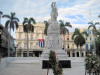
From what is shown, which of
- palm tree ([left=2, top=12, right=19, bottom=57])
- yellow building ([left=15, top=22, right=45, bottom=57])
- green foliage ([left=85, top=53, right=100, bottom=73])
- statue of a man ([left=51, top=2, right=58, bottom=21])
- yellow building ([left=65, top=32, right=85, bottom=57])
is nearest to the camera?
green foliage ([left=85, top=53, right=100, bottom=73])

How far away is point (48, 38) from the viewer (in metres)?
19.5

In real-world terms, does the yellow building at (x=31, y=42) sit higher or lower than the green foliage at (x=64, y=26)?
lower

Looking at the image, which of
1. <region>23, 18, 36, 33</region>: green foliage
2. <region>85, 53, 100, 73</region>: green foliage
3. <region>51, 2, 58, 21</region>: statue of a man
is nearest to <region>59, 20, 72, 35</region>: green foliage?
<region>23, 18, 36, 33</region>: green foliage

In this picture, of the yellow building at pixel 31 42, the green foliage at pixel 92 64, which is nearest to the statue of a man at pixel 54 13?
the green foliage at pixel 92 64

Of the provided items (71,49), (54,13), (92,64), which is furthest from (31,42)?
(92,64)

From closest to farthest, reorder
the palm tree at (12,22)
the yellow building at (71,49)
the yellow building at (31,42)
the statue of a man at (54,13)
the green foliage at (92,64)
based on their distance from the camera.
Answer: the green foliage at (92,64)
the statue of a man at (54,13)
the palm tree at (12,22)
the yellow building at (31,42)
the yellow building at (71,49)

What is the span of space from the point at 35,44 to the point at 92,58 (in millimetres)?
51809

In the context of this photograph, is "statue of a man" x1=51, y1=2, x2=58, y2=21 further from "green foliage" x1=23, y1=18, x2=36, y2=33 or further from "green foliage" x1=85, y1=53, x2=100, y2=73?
"green foliage" x1=23, y1=18, x2=36, y2=33

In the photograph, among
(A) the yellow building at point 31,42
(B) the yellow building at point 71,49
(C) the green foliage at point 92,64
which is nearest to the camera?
(C) the green foliage at point 92,64

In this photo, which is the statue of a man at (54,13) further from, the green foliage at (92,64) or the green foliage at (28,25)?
the green foliage at (28,25)

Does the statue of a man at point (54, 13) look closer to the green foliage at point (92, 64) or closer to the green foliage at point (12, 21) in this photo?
the green foliage at point (92, 64)

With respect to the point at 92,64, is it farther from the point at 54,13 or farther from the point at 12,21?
the point at 12,21

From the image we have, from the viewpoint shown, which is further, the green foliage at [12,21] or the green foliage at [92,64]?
the green foliage at [12,21]

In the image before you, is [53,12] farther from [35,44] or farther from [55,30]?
[35,44]
